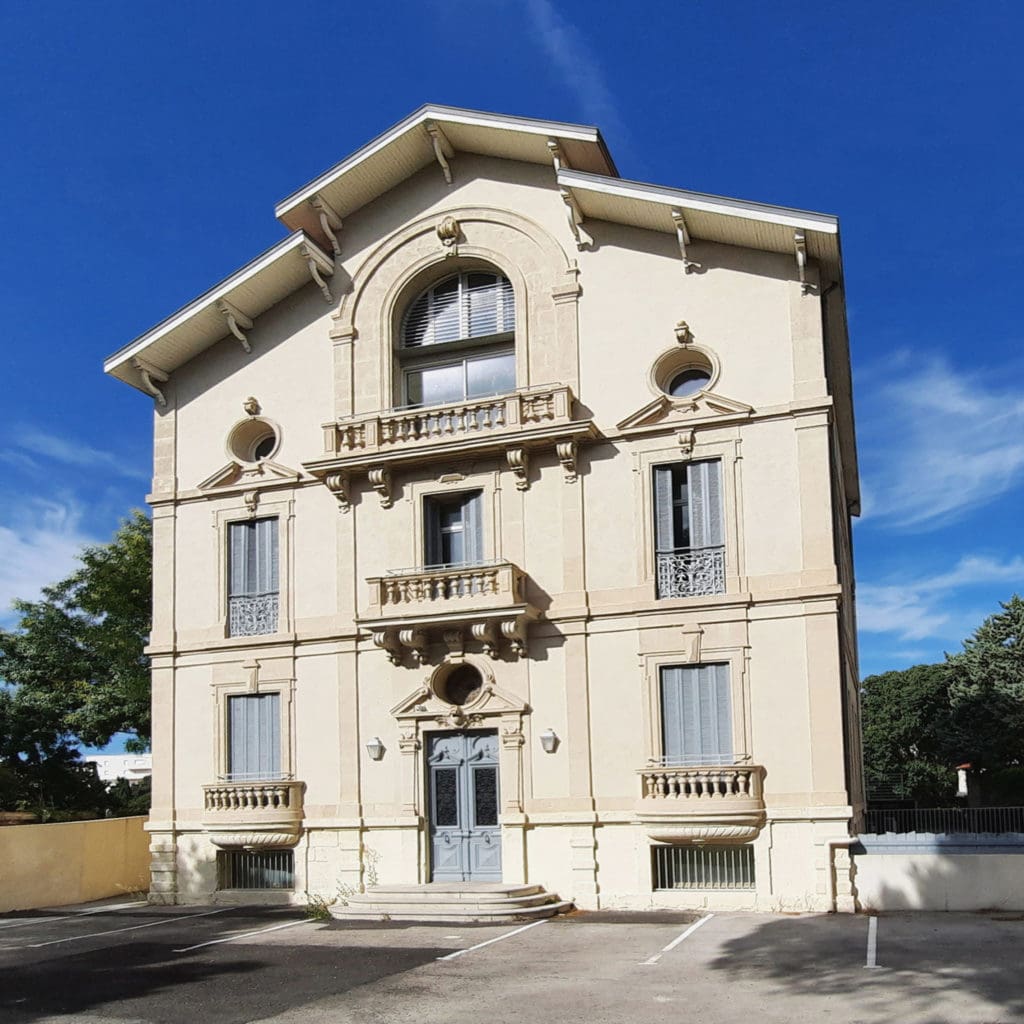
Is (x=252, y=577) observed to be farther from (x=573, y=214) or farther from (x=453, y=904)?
(x=573, y=214)

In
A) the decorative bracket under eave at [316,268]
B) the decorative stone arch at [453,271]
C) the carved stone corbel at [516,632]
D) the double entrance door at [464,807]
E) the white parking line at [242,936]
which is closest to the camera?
the white parking line at [242,936]

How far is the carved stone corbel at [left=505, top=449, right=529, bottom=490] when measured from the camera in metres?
22.1

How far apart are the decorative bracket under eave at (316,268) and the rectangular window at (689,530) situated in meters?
7.51

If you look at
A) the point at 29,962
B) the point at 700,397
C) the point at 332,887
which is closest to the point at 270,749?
the point at 332,887

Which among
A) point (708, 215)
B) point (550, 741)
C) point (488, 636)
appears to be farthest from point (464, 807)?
point (708, 215)

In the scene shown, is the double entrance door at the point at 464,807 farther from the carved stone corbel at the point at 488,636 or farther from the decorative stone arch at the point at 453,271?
the decorative stone arch at the point at 453,271

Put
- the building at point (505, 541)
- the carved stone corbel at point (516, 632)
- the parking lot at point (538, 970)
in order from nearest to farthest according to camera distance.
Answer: the parking lot at point (538, 970)
the building at point (505, 541)
the carved stone corbel at point (516, 632)

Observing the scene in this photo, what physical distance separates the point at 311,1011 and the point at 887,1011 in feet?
18.4

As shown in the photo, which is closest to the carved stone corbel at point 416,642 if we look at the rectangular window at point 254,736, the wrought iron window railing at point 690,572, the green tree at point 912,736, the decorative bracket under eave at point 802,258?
A: the rectangular window at point 254,736

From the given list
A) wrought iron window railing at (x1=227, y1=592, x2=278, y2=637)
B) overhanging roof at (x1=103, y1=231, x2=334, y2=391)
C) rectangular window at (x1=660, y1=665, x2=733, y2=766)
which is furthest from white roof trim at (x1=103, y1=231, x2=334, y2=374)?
rectangular window at (x1=660, y1=665, x2=733, y2=766)

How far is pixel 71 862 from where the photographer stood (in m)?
24.9

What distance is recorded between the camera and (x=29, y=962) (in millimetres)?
16859

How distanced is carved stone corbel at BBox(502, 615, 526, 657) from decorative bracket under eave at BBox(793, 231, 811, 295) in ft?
23.6

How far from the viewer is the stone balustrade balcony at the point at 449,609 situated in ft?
70.5
